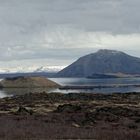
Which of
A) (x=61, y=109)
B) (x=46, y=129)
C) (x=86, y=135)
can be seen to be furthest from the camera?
(x=61, y=109)

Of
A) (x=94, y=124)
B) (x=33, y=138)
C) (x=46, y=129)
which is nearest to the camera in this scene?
(x=33, y=138)

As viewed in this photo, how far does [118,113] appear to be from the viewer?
162 feet

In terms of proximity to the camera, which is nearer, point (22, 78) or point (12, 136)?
point (12, 136)

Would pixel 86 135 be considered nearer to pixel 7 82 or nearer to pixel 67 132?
pixel 67 132

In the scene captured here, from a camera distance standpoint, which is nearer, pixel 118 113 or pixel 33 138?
pixel 33 138

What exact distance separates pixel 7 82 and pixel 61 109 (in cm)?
13902

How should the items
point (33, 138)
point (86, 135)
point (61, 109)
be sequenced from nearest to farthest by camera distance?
1. point (33, 138)
2. point (86, 135)
3. point (61, 109)

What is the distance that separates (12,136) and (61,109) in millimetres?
26815

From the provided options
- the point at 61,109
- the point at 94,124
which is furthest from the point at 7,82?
the point at 94,124

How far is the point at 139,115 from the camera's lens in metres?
47.7

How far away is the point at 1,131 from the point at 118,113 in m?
22.5

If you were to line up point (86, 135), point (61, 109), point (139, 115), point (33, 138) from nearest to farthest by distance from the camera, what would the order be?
1. point (33, 138)
2. point (86, 135)
3. point (139, 115)
4. point (61, 109)

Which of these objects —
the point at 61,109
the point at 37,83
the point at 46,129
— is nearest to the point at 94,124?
the point at 46,129

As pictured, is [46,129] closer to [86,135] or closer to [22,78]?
[86,135]
